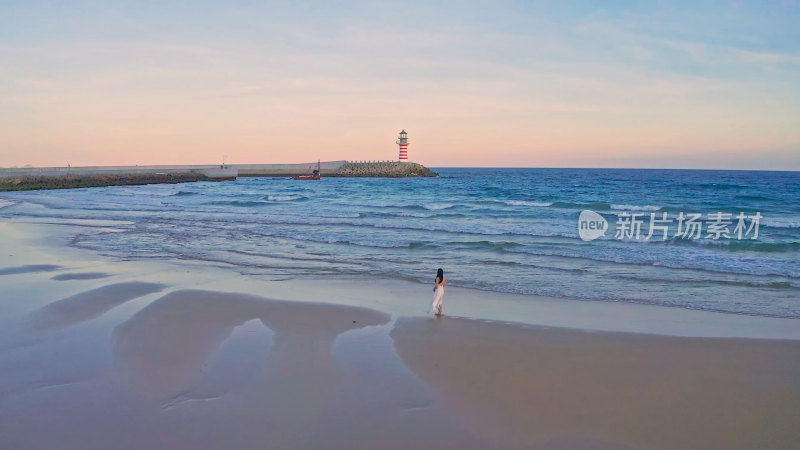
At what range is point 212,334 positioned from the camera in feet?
26.2

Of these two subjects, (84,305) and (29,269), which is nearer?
(84,305)

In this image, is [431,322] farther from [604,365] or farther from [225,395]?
[225,395]

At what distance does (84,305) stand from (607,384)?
8.43 m

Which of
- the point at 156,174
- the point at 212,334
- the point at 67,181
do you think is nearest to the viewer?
the point at 212,334

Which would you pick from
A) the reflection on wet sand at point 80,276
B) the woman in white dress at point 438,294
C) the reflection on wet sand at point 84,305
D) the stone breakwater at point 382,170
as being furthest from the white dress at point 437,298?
the stone breakwater at point 382,170

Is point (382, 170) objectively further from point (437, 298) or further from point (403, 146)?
point (437, 298)

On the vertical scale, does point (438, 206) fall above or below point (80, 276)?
above

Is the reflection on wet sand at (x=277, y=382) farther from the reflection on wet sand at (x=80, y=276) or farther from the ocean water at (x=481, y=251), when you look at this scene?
the ocean water at (x=481, y=251)

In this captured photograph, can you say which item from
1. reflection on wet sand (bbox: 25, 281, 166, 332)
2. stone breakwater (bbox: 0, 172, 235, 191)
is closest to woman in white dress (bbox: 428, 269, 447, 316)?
reflection on wet sand (bbox: 25, 281, 166, 332)

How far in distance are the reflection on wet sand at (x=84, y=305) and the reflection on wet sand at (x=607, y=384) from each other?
201 inches

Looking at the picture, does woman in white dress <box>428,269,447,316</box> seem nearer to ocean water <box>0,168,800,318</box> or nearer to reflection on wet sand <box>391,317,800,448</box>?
reflection on wet sand <box>391,317,800,448</box>

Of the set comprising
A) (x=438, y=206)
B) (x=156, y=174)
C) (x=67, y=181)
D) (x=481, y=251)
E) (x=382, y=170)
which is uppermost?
(x=382, y=170)

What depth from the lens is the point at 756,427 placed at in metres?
5.32

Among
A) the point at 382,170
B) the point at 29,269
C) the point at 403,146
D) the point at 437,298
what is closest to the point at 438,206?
the point at 29,269
